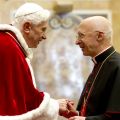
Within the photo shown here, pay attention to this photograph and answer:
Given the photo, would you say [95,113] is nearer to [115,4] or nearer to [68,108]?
[68,108]

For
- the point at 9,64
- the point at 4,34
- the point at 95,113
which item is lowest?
the point at 95,113

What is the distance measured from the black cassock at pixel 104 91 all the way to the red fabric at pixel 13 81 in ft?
1.80

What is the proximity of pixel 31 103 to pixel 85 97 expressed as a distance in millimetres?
681

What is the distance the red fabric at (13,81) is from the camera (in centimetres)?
298

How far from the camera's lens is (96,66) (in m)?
3.68

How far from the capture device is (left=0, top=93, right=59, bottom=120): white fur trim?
2.98 m

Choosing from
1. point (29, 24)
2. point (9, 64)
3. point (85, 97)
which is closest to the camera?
point (9, 64)

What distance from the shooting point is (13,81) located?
118 inches

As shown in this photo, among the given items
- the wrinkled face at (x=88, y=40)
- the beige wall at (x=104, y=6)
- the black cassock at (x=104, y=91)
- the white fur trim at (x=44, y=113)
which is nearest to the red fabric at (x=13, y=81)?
the white fur trim at (x=44, y=113)

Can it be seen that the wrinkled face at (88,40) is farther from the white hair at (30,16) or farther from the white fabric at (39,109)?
the white fabric at (39,109)

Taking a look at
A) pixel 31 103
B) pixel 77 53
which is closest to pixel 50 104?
pixel 31 103

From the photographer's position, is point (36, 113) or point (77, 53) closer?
point (36, 113)

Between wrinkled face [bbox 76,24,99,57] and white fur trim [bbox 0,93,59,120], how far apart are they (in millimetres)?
594

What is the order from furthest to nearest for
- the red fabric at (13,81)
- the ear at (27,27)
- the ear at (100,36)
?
the ear at (100,36) < the ear at (27,27) < the red fabric at (13,81)
